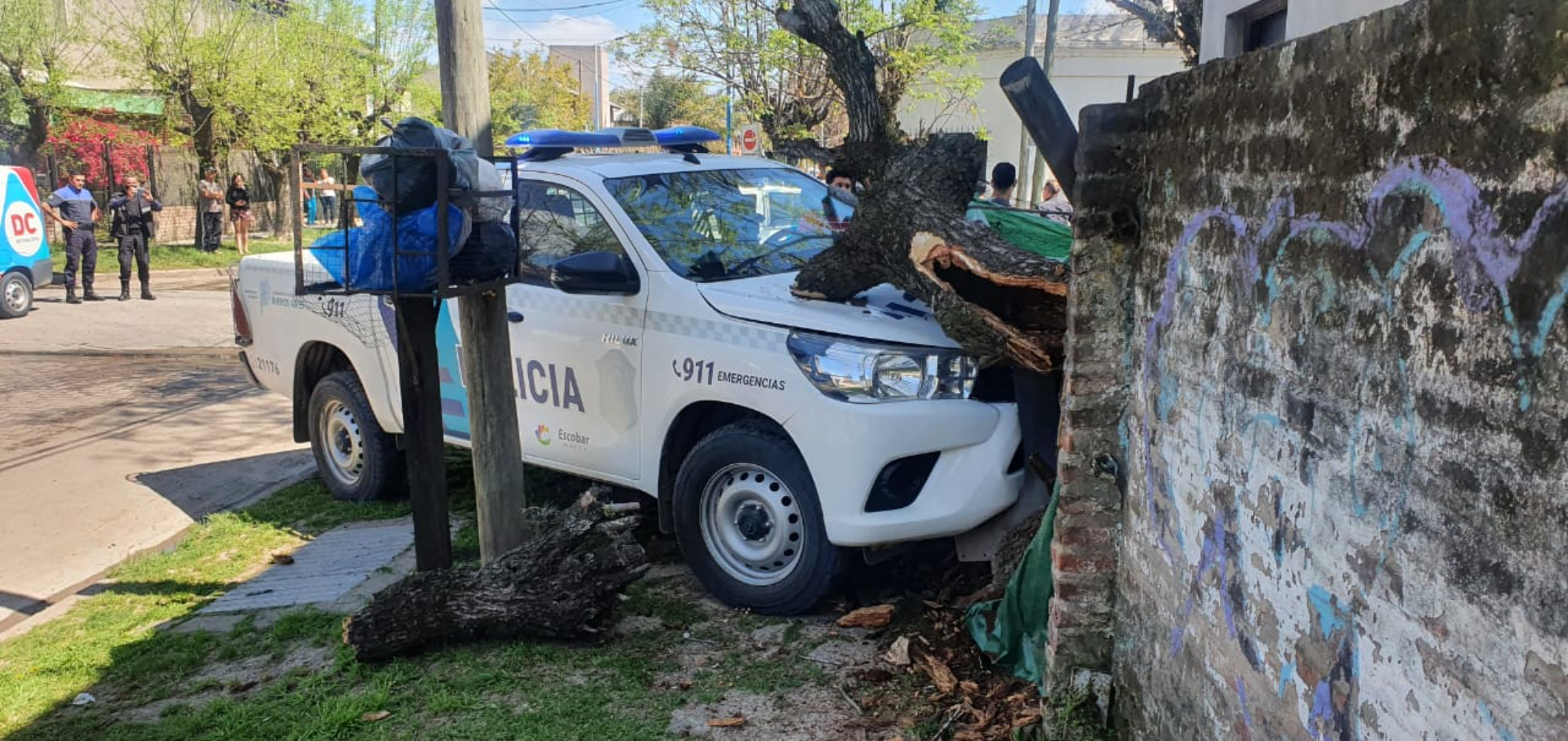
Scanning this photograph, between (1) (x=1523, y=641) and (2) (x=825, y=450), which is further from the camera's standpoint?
(2) (x=825, y=450)

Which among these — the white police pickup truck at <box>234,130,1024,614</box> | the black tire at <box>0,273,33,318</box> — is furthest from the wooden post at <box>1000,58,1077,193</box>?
the black tire at <box>0,273,33,318</box>

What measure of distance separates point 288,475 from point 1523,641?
7.80 metres

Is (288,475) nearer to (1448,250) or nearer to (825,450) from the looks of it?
(825,450)

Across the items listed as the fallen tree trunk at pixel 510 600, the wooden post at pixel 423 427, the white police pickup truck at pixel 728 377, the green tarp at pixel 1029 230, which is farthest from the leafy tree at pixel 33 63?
the green tarp at pixel 1029 230

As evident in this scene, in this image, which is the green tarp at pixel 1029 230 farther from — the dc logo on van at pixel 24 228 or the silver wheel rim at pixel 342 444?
the dc logo on van at pixel 24 228

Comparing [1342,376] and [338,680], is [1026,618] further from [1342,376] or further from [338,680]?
[338,680]

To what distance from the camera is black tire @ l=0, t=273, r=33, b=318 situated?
14852 mm

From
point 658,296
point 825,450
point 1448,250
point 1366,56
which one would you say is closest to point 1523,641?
point 1448,250

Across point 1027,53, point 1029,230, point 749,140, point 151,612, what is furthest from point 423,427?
point 1027,53

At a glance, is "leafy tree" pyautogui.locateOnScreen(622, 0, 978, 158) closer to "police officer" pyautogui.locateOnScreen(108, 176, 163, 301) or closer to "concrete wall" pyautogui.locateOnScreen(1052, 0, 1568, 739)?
"police officer" pyautogui.locateOnScreen(108, 176, 163, 301)

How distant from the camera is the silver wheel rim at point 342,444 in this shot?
7.14 m

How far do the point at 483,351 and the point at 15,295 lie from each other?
13138 millimetres

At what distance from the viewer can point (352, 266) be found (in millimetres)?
4828

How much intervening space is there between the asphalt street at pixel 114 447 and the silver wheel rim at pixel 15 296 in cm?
81
